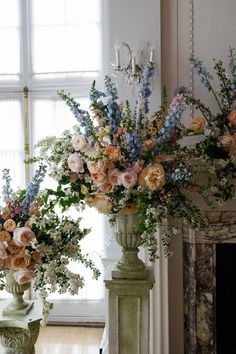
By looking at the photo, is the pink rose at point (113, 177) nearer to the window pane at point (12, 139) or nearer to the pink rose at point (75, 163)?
the pink rose at point (75, 163)

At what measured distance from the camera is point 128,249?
2.10 meters

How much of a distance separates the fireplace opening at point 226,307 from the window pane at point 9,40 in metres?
2.31

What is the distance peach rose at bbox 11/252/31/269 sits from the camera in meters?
1.80

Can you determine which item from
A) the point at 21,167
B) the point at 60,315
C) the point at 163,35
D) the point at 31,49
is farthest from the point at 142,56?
the point at 60,315

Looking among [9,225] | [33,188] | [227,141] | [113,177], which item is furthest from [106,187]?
[227,141]

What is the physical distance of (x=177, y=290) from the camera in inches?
123

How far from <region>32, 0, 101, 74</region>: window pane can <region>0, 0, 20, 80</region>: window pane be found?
15 centimetres

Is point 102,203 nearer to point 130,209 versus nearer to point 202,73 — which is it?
point 130,209

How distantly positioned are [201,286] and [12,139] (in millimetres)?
1966

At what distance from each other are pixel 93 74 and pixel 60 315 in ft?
6.80

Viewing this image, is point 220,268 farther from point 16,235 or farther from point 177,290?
point 16,235

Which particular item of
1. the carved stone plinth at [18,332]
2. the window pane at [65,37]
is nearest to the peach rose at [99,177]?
the carved stone plinth at [18,332]

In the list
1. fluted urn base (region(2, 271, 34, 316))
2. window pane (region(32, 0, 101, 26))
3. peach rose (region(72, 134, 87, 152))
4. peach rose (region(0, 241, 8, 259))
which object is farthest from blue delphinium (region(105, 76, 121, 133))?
window pane (region(32, 0, 101, 26))

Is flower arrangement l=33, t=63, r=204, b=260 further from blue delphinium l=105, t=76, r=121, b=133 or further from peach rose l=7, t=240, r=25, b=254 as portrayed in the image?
peach rose l=7, t=240, r=25, b=254
